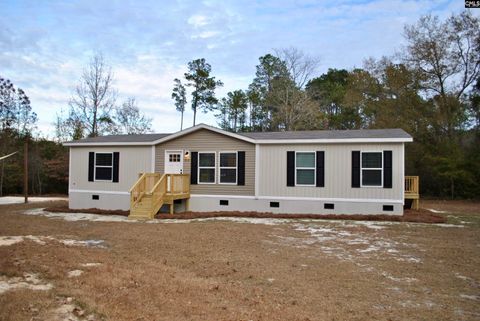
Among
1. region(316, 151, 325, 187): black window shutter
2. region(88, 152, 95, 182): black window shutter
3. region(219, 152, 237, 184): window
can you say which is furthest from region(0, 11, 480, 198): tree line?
region(219, 152, 237, 184): window

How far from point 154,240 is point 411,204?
1155 cm

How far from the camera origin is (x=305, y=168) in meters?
13.6

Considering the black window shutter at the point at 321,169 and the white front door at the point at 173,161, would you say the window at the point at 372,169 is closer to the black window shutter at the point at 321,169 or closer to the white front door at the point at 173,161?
the black window shutter at the point at 321,169

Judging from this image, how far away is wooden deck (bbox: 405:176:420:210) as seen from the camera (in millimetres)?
14375

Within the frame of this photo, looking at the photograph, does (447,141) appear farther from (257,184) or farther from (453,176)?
(257,184)

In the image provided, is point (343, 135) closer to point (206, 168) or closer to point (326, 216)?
point (326, 216)

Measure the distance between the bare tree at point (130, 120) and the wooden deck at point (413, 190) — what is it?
75.1 feet

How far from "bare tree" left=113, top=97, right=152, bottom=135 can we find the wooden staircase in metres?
18.4

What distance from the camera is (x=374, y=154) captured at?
1295 centimetres

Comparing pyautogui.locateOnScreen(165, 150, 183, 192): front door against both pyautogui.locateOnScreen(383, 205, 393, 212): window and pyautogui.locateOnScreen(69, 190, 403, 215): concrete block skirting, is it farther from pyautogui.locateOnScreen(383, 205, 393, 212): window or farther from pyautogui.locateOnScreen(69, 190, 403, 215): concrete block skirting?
pyautogui.locateOnScreen(383, 205, 393, 212): window

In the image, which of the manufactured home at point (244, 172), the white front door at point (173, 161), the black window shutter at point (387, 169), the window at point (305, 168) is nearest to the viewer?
the black window shutter at point (387, 169)

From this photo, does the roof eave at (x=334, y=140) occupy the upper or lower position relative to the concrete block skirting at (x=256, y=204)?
upper

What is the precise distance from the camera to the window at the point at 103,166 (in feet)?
51.3

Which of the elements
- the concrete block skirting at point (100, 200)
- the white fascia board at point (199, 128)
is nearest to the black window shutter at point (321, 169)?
the white fascia board at point (199, 128)
